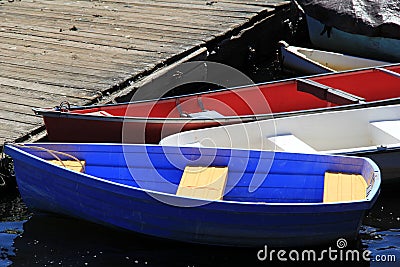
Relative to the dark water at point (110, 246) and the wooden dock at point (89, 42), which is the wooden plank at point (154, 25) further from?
the dark water at point (110, 246)

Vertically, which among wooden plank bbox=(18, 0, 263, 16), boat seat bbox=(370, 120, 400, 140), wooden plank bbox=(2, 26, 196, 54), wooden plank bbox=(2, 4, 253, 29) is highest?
wooden plank bbox=(18, 0, 263, 16)

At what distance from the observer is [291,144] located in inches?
314

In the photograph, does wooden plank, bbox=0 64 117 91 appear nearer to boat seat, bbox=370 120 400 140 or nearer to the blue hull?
boat seat, bbox=370 120 400 140

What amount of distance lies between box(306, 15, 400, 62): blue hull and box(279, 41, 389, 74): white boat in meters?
0.32

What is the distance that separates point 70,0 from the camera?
1197cm

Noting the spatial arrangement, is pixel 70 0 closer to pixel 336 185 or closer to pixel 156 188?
pixel 156 188

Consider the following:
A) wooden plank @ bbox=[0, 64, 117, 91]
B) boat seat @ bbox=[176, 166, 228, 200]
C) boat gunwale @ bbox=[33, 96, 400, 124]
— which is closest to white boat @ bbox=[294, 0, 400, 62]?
boat gunwale @ bbox=[33, 96, 400, 124]

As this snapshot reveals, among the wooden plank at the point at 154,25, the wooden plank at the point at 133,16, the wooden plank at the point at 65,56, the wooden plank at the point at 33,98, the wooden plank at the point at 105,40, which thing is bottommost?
the wooden plank at the point at 33,98

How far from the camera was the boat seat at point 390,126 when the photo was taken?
8.10 metres

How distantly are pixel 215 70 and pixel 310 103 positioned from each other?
69.5 inches

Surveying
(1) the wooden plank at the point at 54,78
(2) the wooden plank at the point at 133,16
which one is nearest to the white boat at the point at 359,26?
(2) the wooden plank at the point at 133,16

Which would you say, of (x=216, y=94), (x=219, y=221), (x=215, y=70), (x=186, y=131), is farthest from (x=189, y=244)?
(x=215, y=70)

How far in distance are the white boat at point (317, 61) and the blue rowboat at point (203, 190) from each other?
319cm

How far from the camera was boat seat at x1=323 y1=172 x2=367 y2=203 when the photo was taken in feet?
22.2
